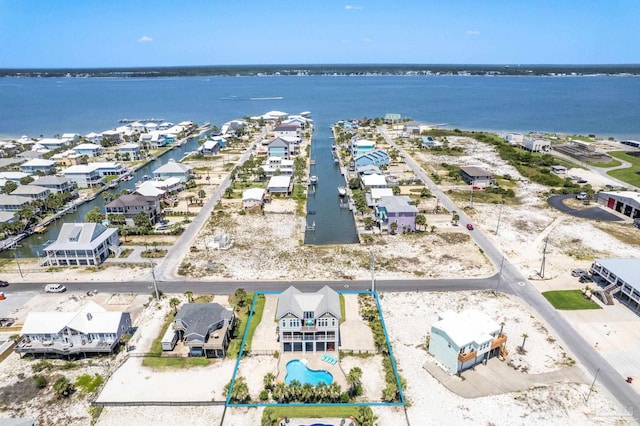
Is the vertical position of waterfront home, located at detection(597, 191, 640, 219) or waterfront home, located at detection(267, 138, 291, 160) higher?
waterfront home, located at detection(267, 138, 291, 160)

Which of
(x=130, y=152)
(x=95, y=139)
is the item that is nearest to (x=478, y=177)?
(x=130, y=152)

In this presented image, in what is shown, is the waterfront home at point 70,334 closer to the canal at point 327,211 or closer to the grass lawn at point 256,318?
the grass lawn at point 256,318

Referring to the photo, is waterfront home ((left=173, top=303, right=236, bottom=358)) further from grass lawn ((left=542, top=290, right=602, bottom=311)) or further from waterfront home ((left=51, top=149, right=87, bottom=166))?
waterfront home ((left=51, top=149, right=87, bottom=166))

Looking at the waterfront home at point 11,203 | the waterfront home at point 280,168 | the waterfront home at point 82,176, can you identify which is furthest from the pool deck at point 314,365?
the waterfront home at point 82,176

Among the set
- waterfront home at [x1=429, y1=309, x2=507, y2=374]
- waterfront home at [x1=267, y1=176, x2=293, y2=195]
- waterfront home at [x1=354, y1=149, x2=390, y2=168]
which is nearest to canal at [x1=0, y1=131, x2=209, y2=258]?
waterfront home at [x1=267, y1=176, x2=293, y2=195]

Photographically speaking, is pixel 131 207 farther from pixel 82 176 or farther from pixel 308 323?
pixel 308 323

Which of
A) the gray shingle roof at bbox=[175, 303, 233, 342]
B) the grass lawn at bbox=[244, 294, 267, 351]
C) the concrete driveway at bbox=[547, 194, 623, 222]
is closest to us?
the gray shingle roof at bbox=[175, 303, 233, 342]

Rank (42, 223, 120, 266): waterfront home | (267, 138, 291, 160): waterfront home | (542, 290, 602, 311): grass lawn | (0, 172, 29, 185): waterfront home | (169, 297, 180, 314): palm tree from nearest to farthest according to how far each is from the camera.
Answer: (169, 297, 180, 314): palm tree
(542, 290, 602, 311): grass lawn
(42, 223, 120, 266): waterfront home
(0, 172, 29, 185): waterfront home
(267, 138, 291, 160): waterfront home
